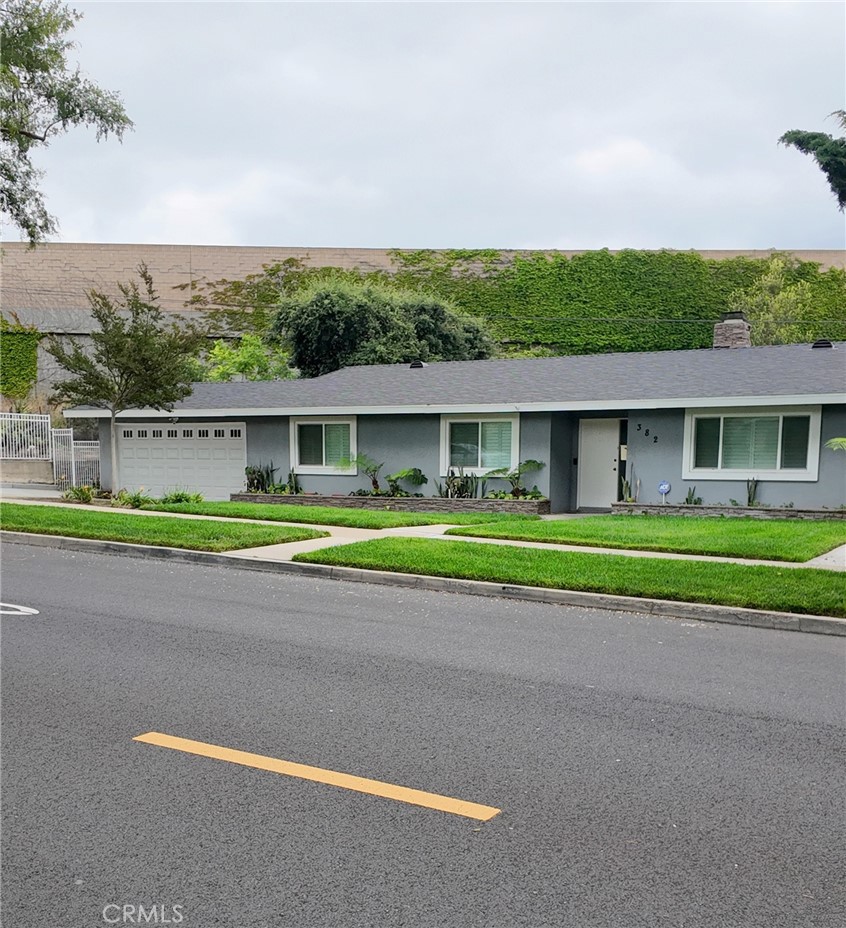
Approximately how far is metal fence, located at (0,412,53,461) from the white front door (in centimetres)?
1753

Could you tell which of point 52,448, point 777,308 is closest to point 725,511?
point 52,448

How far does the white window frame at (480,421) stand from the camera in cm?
1988

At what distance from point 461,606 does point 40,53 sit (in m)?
17.1

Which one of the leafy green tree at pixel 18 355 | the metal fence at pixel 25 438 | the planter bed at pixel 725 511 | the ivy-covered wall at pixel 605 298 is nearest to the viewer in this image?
the planter bed at pixel 725 511

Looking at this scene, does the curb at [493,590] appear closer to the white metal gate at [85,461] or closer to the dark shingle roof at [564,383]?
the dark shingle roof at [564,383]

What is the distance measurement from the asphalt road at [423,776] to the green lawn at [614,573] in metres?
1.04

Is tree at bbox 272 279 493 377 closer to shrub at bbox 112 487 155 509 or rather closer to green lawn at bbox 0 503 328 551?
shrub at bbox 112 487 155 509

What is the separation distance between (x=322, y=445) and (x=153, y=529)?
8.03 metres

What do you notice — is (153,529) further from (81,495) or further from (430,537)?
(81,495)

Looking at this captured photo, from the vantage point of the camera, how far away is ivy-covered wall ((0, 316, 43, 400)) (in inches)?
1628

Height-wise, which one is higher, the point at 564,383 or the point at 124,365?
the point at 124,365

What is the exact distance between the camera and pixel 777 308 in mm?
38906

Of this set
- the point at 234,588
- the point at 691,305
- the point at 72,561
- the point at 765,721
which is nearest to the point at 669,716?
the point at 765,721

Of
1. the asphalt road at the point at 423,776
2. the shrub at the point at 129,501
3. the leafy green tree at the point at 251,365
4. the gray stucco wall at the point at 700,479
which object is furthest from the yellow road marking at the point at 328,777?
the leafy green tree at the point at 251,365
